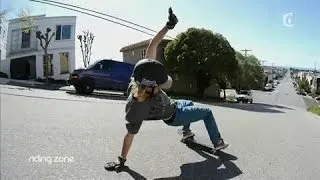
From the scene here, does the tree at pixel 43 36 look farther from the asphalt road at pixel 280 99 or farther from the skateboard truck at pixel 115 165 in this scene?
the asphalt road at pixel 280 99

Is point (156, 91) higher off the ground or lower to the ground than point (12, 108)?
higher

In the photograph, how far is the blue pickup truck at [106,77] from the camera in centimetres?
1900

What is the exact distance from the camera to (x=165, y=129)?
7609 mm

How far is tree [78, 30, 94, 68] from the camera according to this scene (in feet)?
29.8

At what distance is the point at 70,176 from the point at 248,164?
2394mm

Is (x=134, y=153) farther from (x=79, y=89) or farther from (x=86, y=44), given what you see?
(x=79, y=89)

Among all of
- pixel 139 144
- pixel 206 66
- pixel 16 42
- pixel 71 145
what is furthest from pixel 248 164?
pixel 206 66

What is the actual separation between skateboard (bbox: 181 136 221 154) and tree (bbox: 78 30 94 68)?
11.8ft

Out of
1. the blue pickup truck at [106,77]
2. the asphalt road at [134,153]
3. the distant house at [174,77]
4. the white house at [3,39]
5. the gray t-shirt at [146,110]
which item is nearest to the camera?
the asphalt road at [134,153]

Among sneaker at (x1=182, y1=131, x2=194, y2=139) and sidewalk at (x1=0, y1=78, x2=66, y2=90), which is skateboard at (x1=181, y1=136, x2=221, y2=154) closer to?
sneaker at (x1=182, y1=131, x2=194, y2=139)

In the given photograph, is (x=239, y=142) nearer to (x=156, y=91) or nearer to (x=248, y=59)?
(x=156, y=91)

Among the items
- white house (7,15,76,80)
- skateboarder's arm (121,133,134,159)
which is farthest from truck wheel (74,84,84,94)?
skateboarder's arm (121,133,134,159)

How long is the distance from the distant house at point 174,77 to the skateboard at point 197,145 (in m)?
32.0

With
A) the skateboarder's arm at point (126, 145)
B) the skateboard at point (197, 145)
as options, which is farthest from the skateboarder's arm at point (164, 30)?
the skateboard at point (197, 145)
